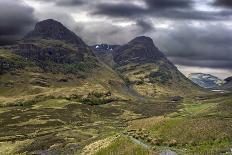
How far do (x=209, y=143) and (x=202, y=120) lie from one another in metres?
24.1

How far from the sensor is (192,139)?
438 feet

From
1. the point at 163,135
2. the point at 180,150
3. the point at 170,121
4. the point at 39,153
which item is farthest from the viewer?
the point at 39,153

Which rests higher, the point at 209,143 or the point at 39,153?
the point at 209,143

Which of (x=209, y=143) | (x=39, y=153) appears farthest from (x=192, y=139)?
(x=39, y=153)

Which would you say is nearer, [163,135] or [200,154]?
[200,154]

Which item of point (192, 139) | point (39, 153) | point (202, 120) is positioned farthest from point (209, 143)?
point (39, 153)

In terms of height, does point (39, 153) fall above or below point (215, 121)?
below

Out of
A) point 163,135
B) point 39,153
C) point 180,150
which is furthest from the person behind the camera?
point 39,153

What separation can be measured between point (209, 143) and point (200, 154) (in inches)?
587

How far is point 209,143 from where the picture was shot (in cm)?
12800

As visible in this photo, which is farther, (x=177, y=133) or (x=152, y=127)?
(x=152, y=127)

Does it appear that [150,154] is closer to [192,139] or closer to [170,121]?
[192,139]

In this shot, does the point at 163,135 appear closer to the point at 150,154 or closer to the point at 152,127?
the point at 152,127

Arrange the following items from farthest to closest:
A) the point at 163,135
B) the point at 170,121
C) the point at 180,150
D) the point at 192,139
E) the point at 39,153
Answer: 1. the point at 39,153
2. the point at 170,121
3. the point at 163,135
4. the point at 192,139
5. the point at 180,150
